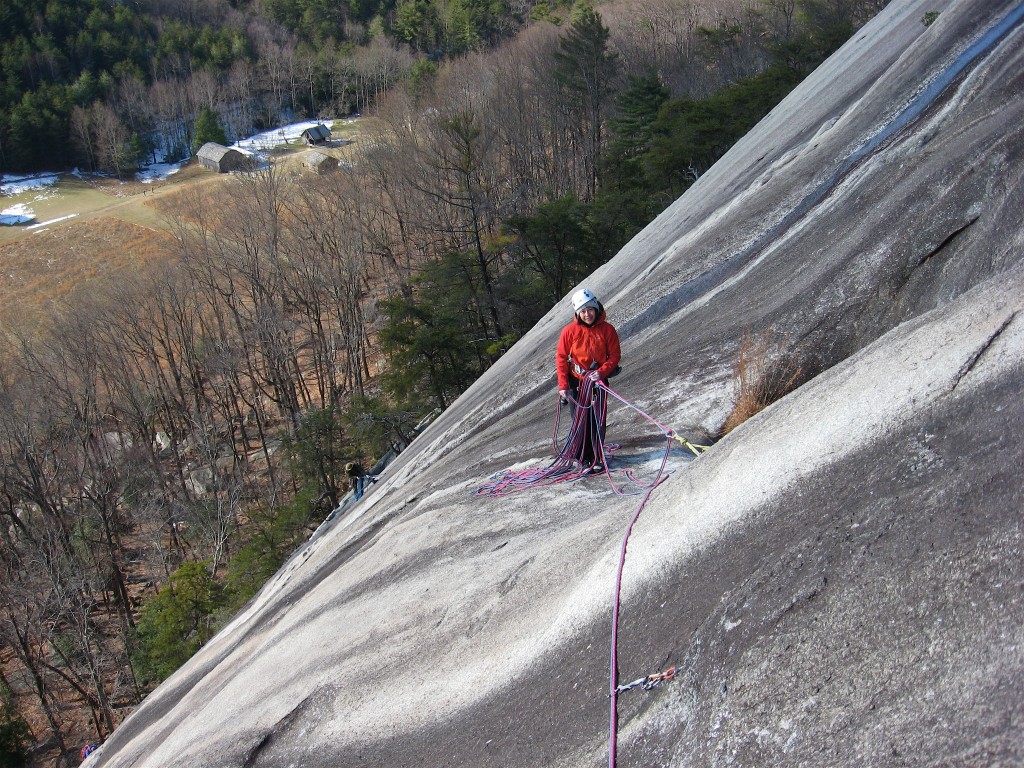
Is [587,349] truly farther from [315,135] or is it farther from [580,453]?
[315,135]

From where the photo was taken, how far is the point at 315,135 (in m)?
58.2

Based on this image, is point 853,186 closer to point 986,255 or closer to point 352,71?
point 986,255

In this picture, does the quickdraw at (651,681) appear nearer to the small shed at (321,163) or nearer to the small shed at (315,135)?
the small shed at (321,163)

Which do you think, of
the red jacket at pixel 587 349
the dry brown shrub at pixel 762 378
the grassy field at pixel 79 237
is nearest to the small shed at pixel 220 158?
the grassy field at pixel 79 237

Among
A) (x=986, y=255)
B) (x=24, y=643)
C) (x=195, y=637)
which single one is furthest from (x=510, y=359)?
(x=24, y=643)

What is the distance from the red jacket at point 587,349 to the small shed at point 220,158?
175ft

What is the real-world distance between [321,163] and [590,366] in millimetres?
41622

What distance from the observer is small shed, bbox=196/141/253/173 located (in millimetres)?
54812

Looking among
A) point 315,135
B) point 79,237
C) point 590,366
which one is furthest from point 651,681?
point 315,135

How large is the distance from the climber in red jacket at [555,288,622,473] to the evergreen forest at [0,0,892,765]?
13.3 metres

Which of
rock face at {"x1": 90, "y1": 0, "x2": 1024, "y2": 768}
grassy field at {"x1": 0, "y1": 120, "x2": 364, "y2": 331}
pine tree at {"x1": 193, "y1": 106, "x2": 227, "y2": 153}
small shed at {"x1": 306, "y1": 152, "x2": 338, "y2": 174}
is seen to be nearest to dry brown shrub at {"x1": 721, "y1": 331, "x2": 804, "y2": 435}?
rock face at {"x1": 90, "y1": 0, "x2": 1024, "y2": 768}

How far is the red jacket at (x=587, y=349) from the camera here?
615 centimetres

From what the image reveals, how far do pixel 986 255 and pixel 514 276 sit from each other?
65.5ft

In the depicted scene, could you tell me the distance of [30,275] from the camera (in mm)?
38375
